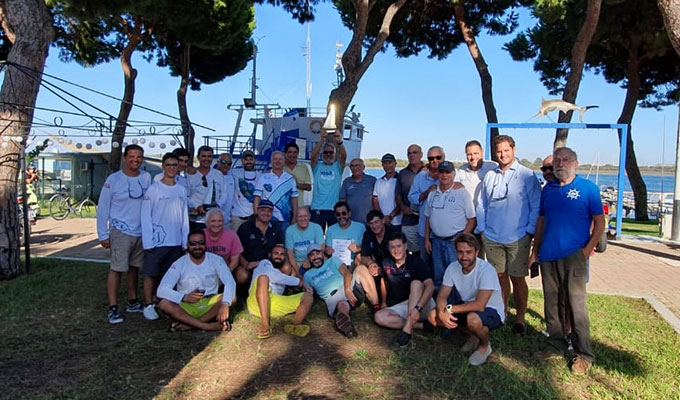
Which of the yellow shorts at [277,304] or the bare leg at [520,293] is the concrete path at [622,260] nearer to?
the bare leg at [520,293]

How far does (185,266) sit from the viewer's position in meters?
4.75

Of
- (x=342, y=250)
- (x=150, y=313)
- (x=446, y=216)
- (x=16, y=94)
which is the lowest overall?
(x=150, y=313)

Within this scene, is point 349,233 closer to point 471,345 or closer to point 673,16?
point 471,345

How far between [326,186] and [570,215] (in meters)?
3.03

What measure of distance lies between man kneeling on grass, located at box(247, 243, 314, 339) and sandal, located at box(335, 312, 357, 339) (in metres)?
0.30

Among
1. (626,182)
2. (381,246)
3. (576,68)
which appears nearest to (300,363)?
(381,246)

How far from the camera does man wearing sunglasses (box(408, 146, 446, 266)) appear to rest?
5.18 metres

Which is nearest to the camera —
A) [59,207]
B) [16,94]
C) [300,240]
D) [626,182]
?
[300,240]

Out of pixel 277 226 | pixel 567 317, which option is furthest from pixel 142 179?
pixel 567 317

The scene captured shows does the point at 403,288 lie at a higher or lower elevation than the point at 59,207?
higher

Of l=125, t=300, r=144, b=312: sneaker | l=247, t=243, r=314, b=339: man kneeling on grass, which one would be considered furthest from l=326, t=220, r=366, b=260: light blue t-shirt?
l=125, t=300, r=144, b=312: sneaker

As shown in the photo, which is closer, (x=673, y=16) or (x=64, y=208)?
(x=673, y=16)

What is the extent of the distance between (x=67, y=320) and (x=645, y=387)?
525 centimetres

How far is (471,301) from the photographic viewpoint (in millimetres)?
4051
